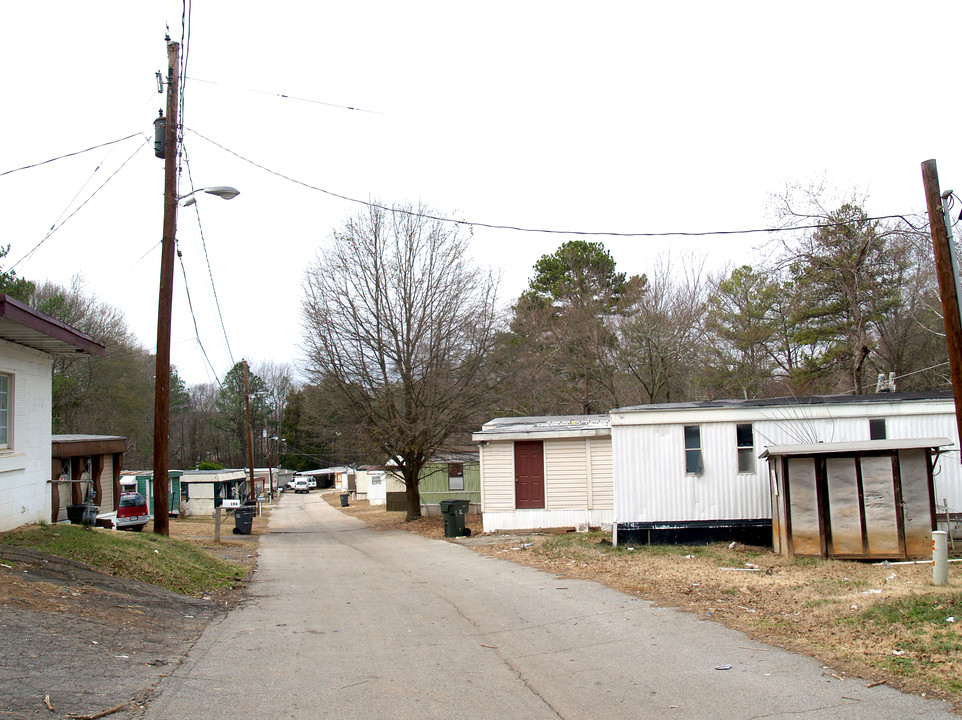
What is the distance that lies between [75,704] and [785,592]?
876 cm

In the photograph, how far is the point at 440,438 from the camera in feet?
90.7

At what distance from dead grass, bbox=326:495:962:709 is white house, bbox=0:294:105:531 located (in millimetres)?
8994

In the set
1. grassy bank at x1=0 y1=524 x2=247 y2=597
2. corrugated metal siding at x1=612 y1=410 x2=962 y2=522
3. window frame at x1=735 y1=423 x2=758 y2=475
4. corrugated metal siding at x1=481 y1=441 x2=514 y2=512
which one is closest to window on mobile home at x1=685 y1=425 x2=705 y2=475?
corrugated metal siding at x1=612 y1=410 x2=962 y2=522

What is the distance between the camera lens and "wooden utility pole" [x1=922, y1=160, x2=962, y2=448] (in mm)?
9977

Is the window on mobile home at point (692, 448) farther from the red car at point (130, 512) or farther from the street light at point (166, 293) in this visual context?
the red car at point (130, 512)

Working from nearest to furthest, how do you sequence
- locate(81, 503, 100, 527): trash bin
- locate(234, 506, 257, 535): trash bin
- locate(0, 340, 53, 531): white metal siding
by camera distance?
1. locate(0, 340, 53, 531): white metal siding
2. locate(81, 503, 100, 527): trash bin
3. locate(234, 506, 257, 535): trash bin

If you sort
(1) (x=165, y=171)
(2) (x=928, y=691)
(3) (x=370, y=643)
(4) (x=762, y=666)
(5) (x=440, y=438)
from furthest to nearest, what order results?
1. (5) (x=440, y=438)
2. (1) (x=165, y=171)
3. (3) (x=370, y=643)
4. (4) (x=762, y=666)
5. (2) (x=928, y=691)

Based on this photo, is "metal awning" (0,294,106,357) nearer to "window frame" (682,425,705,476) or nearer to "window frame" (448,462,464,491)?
"window frame" (682,425,705,476)

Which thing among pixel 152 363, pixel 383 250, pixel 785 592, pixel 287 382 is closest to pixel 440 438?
pixel 383 250

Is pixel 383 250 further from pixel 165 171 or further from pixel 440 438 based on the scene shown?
pixel 165 171

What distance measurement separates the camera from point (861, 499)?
13.9m

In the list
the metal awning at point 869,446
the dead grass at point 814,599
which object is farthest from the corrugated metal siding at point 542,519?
the metal awning at point 869,446

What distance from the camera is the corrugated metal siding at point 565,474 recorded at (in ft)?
72.3

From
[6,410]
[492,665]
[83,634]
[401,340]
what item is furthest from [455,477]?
[83,634]
